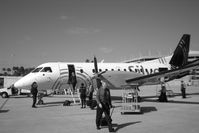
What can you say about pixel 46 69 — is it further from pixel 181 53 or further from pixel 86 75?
pixel 181 53

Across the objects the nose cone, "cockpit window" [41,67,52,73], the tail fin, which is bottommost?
the nose cone

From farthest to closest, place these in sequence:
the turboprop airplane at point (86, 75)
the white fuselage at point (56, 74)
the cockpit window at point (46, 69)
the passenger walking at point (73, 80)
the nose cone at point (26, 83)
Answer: the passenger walking at point (73, 80) < the cockpit window at point (46, 69) < the white fuselage at point (56, 74) < the nose cone at point (26, 83) < the turboprop airplane at point (86, 75)

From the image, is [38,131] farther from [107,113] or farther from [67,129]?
[107,113]

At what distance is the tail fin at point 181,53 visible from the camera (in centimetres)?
2386

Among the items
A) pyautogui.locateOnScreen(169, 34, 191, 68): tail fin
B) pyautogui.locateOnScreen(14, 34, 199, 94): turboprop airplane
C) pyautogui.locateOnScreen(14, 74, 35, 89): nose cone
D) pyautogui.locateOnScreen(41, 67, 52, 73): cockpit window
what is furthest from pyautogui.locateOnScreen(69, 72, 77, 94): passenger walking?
pyautogui.locateOnScreen(169, 34, 191, 68): tail fin

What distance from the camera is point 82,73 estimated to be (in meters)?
19.5

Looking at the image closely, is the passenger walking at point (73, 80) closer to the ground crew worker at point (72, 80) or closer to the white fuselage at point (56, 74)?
the ground crew worker at point (72, 80)

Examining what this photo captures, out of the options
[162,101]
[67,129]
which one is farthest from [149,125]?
[162,101]

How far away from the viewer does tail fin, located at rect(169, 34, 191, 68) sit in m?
23.9

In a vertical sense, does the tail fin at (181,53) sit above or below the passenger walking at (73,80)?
above

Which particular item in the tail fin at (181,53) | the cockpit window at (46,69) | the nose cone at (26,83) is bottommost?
the nose cone at (26,83)

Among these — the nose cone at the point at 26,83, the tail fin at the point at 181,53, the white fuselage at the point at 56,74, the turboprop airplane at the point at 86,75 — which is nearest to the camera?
the turboprop airplane at the point at 86,75

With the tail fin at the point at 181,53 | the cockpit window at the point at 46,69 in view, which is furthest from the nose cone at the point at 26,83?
the tail fin at the point at 181,53

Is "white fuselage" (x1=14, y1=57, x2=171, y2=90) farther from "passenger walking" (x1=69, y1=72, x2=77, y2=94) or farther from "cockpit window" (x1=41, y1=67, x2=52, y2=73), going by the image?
"passenger walking" (x1=69, y1=72, x2=77, y2=94)
